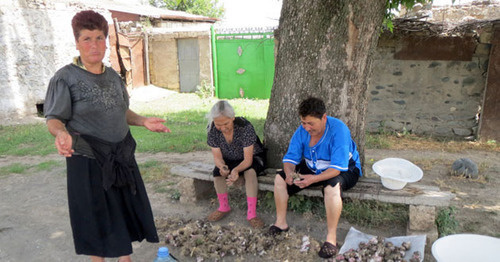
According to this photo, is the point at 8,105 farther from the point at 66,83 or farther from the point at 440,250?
the point at 440,250

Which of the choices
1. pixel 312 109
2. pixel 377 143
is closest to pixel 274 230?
pixel 312 109

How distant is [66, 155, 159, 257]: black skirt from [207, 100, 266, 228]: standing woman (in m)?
1.13

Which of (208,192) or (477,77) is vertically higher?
(477,77)

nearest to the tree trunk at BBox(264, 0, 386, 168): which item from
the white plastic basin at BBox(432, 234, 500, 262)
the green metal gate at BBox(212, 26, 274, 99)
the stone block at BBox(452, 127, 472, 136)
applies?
the white plastic basin at BBox(432, 234, 500, 262)

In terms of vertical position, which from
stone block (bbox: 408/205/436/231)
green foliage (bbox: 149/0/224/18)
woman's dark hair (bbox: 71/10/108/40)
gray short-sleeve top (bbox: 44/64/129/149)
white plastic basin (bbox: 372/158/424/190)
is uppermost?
green foliage (bbox: 149/0/224/18)

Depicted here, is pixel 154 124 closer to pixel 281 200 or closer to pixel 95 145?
pixel 95 145

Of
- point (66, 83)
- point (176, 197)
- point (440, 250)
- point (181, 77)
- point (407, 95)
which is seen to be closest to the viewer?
point (66, 83)

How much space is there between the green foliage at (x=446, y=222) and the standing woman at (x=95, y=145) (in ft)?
8.22

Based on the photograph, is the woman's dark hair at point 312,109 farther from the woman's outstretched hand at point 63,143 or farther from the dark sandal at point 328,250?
the woman's outstretched hand at point 63,143

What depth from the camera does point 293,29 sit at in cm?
361

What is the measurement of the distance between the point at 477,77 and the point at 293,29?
476 centimetres

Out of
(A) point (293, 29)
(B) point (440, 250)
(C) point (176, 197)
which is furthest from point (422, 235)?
(C) point (176, 197)

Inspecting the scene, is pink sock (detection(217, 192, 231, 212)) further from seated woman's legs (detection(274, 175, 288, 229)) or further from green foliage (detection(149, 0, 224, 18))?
green foliage (detection(149, 0, 224, 18))

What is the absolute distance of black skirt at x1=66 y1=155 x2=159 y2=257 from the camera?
2.23 meters
